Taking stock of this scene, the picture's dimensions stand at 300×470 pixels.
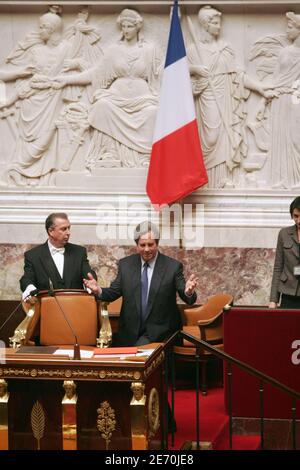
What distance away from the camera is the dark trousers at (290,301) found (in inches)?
287

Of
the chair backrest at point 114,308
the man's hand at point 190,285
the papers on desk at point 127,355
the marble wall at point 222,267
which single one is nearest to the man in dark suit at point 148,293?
the man's hand at point 190,285

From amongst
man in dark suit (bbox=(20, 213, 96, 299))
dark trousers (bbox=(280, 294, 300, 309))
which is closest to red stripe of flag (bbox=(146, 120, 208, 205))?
man in dark suit (bbox=(20, 213, 96, 299))

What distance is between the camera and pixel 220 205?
346 inches

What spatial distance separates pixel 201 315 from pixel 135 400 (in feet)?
10.1

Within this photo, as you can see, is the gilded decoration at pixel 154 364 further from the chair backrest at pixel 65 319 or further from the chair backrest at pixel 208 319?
the chair backrest at pixel 208 319

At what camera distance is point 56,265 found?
7.47m

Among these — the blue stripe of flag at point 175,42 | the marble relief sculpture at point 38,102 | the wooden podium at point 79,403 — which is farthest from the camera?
the marble relief sculpture at point 38,102

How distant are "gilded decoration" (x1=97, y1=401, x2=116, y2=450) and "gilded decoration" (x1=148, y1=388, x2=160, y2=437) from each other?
0.21 metres

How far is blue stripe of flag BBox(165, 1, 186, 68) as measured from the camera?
27.8ft

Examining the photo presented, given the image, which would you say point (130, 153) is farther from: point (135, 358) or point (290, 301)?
point (135, 358)

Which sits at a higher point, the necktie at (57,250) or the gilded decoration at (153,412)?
the necktie at (57,250)

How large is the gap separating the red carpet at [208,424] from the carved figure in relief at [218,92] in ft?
7.72

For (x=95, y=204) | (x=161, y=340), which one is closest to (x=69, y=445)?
(x=161, y=340)

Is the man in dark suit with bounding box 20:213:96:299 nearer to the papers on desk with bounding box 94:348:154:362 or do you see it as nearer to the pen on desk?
the papers on desk with bounding box 94:348:154:362
